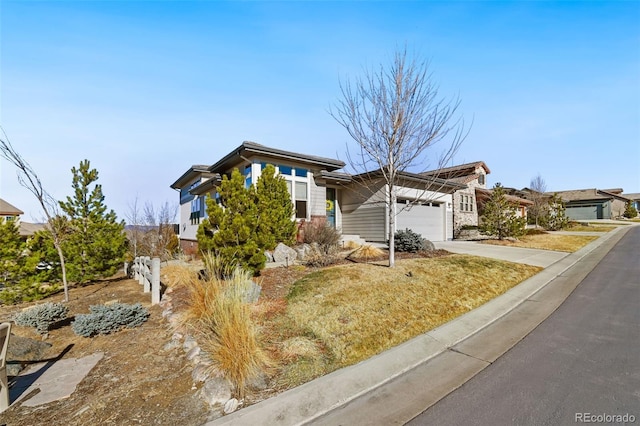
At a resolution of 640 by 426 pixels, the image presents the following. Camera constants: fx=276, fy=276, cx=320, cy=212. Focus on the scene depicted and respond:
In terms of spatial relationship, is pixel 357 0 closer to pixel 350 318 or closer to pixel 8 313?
pixel 350 318

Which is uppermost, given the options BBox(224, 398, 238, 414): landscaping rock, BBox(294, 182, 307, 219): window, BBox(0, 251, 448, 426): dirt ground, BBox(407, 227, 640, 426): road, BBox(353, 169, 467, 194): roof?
BBox(353, 169, 467, 194): roof

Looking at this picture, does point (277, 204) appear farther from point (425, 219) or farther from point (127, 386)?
point (425, 219)

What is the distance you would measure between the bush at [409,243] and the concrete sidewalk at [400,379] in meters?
6.21

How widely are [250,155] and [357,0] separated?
290 inches

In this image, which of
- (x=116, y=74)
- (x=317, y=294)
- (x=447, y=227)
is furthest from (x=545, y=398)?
(x=447, y=227)

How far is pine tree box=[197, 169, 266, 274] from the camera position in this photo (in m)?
7.26

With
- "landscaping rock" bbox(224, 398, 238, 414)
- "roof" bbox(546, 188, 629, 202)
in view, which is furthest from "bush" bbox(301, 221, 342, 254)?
"roof" bbox(546, 188, 629, 202)

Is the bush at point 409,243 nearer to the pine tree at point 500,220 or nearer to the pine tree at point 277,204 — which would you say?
the pine tree at point 277,204

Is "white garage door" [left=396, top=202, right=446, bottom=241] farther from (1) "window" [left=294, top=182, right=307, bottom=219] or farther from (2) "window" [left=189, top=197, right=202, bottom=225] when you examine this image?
(2) "window" [left=189, top=197, right=202, bottom=225]

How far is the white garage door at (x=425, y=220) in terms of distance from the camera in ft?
54.4

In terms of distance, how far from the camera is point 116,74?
8648mm

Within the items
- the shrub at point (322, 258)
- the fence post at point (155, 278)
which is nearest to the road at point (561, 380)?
the shrub at point (322, 258)

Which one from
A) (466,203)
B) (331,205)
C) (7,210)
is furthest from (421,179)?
(7,210)

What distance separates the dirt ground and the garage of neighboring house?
13.5 meters
